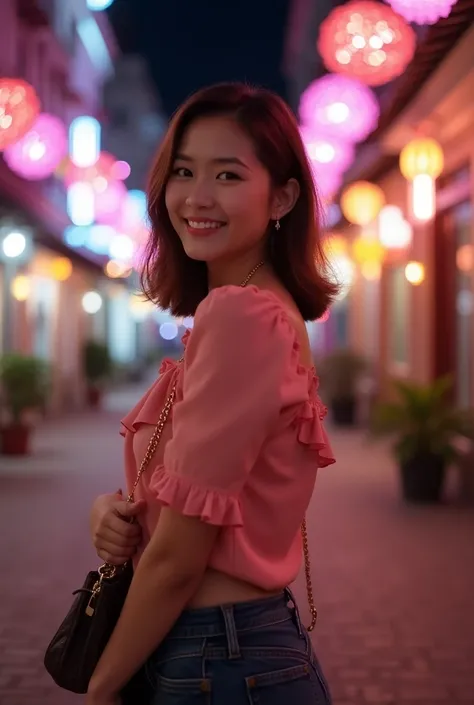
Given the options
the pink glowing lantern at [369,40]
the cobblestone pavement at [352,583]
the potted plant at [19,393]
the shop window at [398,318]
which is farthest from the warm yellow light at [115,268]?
the pink glowing lantern at [369,40]

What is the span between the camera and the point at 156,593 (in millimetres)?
1351

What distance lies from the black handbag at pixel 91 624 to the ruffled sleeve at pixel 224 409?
0.50 feet

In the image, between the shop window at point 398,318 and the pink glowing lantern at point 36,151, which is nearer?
the pink glowing lantern at point 36,151

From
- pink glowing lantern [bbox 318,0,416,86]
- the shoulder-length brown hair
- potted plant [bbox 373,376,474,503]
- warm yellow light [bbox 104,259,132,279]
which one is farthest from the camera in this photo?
warm yellow light [bbox 104,259,132,279]

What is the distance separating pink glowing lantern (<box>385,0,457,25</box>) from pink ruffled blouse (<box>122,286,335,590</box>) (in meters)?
5.53

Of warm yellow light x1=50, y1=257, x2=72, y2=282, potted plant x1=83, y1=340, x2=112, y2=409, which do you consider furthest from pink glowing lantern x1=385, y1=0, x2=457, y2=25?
potted plant x1=83, y1=340, x2=112, y2=409

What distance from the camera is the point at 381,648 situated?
14.3 ft

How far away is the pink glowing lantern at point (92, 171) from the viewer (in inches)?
727

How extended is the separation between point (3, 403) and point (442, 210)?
6088 mm

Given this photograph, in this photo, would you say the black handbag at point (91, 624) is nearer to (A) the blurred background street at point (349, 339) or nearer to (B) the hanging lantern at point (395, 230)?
(A) the blurred background street at point (349, 339)

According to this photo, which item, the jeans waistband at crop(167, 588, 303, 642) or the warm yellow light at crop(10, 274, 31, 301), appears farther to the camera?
the warm yellow light at crop(10, 274, 31, 301)

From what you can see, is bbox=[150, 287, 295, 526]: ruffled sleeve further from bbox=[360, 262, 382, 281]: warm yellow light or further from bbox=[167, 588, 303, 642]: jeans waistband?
bbox=[360, 262, 382, 281]: warm yellow light

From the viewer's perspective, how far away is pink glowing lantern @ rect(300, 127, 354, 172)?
1313 centimetres

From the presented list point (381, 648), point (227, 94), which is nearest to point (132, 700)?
point (227, 94)
